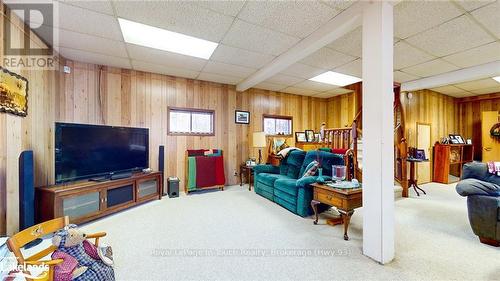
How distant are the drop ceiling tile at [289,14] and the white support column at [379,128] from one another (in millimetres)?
490

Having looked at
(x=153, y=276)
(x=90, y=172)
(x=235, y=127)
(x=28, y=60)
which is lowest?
(x=153, y=276)

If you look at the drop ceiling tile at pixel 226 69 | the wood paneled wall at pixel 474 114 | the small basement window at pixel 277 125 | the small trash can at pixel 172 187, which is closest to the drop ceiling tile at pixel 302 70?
the drop ceiling tile at pixel 226 69

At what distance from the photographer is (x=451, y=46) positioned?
3.21 metres

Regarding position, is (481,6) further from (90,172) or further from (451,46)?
(90,172)

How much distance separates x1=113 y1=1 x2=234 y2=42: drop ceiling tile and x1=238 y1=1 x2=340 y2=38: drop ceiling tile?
1.05 ft

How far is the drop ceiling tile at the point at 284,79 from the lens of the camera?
4.84m

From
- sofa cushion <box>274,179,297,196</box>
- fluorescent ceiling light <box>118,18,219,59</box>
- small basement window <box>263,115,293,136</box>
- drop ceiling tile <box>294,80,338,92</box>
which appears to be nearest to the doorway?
drop ceiling tile <box>294,80,338,92</box>

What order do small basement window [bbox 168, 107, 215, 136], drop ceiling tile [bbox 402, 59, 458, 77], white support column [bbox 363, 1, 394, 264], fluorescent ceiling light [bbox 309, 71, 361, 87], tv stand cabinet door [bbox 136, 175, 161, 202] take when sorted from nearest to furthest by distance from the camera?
white support column [bbox 363, 1, 394, 264], tv stand cabinet door [bbox 136, 175, 161, 202], drop ceiling tile [bbox 402, 59, 458, 77], fluorescent ceiling light [bbox 309, 71, 361, 87], small basement window [bbox 168, 107, 215, 136]

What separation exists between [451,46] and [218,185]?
4829 mm

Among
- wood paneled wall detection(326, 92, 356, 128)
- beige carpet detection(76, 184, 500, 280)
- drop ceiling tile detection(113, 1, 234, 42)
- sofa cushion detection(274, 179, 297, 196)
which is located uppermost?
drop ceiling tile detection(113, 1, 234, 42)

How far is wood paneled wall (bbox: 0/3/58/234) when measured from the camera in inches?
90.4

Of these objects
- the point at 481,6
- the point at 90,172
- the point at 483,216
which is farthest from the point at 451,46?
the point at 90,172

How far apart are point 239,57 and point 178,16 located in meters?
1.38

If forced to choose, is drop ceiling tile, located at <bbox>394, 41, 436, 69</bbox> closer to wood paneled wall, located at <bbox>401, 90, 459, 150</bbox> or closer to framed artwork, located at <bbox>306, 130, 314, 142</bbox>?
wood paneled wall, located at <bbox>401, 90, 459, 150</bbox>
